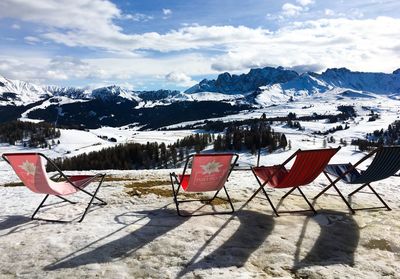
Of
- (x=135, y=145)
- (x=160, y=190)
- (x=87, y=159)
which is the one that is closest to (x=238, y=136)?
(x=135, y=145)

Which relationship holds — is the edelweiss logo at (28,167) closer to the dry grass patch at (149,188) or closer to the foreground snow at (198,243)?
the foreground snow at (198,243)

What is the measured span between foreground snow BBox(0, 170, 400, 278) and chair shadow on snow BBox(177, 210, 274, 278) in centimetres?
2

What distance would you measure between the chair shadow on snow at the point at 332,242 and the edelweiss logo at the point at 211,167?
87.9 inches

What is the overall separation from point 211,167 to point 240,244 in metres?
2.37

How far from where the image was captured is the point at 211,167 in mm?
9242

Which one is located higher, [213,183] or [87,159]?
[213,183]

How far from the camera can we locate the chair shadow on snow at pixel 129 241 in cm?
648

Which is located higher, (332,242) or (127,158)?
(332,242)

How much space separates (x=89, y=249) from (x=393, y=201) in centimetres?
811

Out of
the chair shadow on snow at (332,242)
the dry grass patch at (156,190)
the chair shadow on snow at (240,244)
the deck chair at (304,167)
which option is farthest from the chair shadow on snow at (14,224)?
the chair shadow on snow at (332,242)

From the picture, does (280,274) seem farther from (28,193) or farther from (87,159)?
(87,159)

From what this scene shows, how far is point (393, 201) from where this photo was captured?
11.0m

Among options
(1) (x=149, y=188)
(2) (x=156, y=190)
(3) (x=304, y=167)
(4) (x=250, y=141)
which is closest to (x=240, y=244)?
(3) (x=304, y=167)

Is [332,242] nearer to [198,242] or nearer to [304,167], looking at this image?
[304,167]
